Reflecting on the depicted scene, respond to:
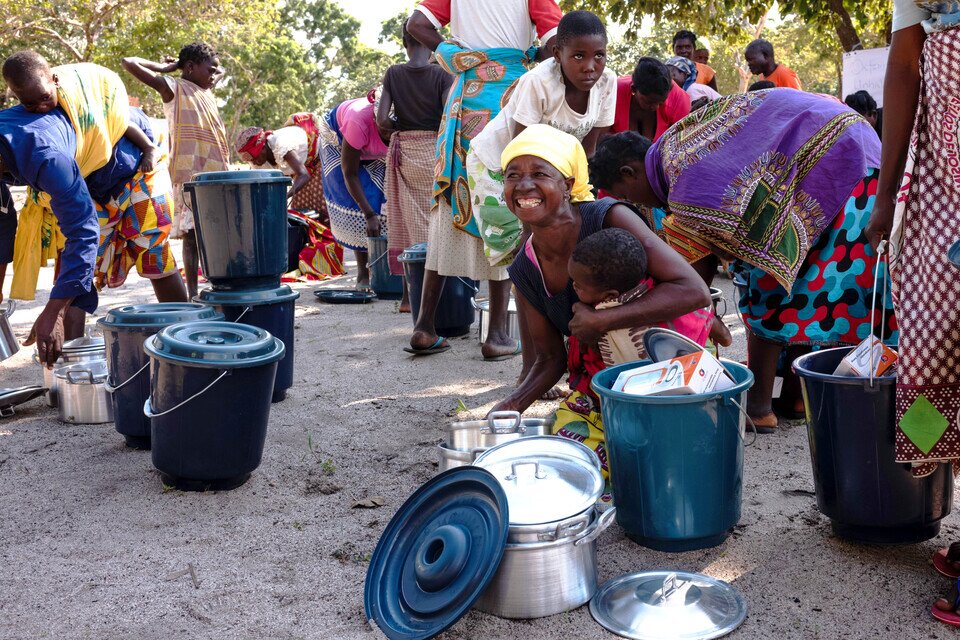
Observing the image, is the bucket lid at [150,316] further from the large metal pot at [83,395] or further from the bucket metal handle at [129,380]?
the large metal pot at [83,395]

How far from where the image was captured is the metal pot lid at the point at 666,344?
266cm

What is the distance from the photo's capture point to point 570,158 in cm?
312

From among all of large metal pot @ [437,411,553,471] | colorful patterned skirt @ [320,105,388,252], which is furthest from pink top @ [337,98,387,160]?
large metal pot @ [437,411,553,471]

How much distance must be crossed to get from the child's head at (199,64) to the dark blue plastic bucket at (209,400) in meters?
4.08

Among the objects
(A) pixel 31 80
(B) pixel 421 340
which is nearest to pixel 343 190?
(B) pixel 421 340

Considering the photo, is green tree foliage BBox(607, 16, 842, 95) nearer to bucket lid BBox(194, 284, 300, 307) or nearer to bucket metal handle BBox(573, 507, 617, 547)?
bucket lid BBox(194, 284, 300, 307)

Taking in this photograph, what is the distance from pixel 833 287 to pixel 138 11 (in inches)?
819

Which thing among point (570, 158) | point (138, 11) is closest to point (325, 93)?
point (138, 11)

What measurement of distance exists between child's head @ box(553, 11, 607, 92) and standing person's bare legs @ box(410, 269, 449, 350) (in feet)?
4.88

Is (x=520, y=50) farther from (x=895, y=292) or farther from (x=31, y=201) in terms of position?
(x=895, y=292)

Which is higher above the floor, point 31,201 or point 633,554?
point 31,201

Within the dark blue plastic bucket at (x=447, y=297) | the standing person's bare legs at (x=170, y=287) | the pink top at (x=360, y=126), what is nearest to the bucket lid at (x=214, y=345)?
the standing person's bare legs at (x=170, y=287)

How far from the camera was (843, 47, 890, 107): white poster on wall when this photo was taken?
721 centimetres

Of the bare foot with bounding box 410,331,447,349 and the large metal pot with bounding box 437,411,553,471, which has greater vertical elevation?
the large metal pot with bounding box 437,411,553,471
